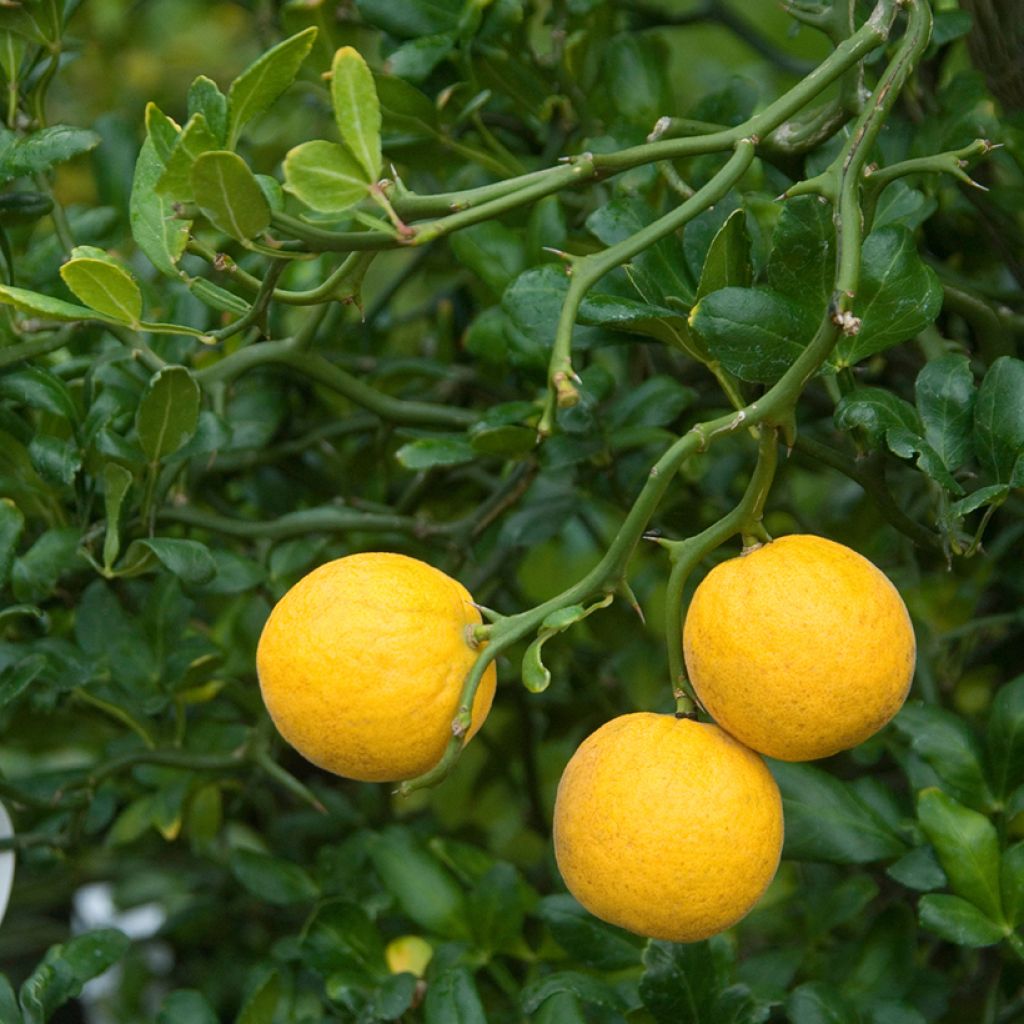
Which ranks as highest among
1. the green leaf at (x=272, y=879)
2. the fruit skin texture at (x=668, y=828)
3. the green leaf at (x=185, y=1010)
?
the fruit skin texture at (x=668, y=828)

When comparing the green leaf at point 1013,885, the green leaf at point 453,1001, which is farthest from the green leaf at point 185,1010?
the green leaf at point 1013,885

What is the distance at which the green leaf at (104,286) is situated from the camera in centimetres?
63

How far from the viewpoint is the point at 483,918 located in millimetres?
938

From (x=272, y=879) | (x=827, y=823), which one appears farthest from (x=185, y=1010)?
(x=827, y=823)

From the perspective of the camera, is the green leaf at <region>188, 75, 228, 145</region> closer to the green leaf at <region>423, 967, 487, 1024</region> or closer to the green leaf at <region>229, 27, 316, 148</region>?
the green leaf at <region>229, 27, 316, 148</region>

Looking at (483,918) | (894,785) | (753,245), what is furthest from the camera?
(894,785)

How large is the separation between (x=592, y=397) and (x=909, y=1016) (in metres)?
0.41

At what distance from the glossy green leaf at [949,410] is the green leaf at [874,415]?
2 centimetres

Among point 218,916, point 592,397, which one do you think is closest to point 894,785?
point 592,397

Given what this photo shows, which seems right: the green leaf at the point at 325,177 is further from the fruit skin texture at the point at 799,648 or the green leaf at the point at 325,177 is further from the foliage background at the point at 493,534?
the fruit skin texture at the point at 799,648

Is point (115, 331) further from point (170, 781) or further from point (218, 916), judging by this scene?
A: point (218, 916)

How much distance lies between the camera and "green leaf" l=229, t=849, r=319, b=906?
39.1 inches

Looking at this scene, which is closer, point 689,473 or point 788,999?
point 788,999

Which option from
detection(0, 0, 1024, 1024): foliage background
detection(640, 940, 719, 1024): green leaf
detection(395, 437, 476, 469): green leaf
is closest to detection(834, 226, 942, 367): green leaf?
detection(0, 0, 1024, 1024): foliage background
